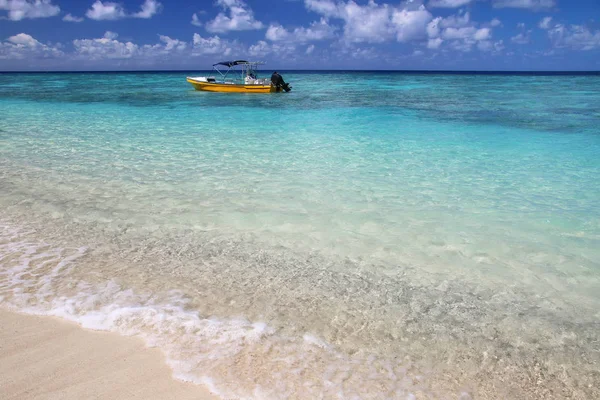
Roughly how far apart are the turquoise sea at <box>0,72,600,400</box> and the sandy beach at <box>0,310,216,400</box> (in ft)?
0.40

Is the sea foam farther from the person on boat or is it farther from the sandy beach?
the person on boat

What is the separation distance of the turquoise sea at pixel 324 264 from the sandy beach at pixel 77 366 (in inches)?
4.8

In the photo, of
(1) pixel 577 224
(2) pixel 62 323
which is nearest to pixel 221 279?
(2) pixel 62 323

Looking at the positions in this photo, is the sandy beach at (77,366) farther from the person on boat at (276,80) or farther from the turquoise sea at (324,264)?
the person on boat at (276,80)

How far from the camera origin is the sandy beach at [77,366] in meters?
2.66

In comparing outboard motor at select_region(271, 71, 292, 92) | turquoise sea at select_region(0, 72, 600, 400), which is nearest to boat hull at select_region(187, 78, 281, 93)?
outboard motor at select_region(271, 71, 292, 92)

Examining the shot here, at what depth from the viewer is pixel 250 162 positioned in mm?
9273

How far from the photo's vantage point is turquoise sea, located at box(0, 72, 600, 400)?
304cm

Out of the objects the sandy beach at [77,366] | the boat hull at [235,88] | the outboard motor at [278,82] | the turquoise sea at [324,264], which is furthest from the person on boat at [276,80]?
the sandy beach at [77,366]

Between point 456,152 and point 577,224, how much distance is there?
5.02 metres

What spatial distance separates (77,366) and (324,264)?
2484mm

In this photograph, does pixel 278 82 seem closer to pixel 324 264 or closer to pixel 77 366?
pixel 324 264

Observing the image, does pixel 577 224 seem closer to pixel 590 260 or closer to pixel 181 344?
pixel 590 260

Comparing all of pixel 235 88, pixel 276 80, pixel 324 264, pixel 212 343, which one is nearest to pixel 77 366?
pixel 212 343
